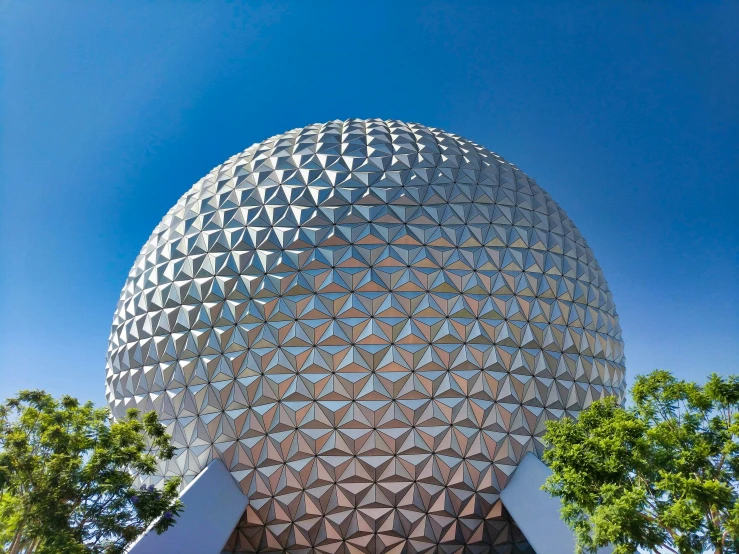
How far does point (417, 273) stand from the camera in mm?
16812

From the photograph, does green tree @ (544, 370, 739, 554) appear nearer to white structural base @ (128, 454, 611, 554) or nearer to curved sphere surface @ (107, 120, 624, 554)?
white structural base @ (128, 454, 611, 554)

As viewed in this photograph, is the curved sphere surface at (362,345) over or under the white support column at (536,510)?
over

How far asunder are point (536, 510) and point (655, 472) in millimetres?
4197

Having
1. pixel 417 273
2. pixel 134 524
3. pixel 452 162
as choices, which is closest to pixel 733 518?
pixel 417 273

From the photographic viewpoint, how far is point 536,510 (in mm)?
14234

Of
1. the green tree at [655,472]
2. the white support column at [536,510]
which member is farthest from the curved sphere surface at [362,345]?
the green tree at [655,472]

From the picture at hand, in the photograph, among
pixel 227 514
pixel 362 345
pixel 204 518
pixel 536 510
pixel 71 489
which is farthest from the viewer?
pixel 362 345

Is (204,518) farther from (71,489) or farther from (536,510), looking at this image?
(536,510)

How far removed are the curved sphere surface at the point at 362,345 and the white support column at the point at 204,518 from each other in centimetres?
63

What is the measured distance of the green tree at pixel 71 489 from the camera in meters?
10.3

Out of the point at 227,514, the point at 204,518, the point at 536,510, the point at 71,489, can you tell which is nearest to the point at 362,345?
the point at 227,514

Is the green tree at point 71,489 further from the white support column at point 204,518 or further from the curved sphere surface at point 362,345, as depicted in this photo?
the curved sphere surface at point 362,345

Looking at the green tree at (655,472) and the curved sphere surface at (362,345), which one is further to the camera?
the curved sphere surface at (362,345)

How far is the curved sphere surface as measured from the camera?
15.3m
